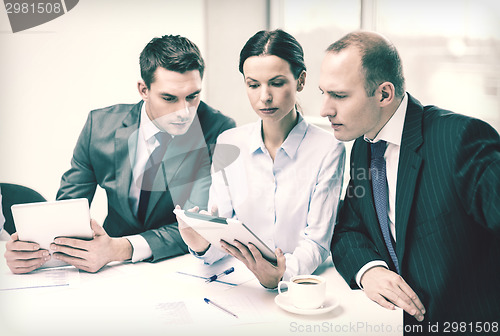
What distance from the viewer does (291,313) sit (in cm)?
125

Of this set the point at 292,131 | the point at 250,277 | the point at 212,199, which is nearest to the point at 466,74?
the point at 292,131

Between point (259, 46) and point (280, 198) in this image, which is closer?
point (259, 46)

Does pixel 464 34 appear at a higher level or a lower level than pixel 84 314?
higher

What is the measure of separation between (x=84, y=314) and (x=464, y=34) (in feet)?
6.82

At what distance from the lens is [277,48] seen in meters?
1.60

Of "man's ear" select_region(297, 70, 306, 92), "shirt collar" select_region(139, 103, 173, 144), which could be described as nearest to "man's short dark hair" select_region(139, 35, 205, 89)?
"shirt collar" select_region(139, 103, 173, 144)

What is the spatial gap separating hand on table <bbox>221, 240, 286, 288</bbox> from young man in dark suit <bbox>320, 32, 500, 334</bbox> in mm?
222

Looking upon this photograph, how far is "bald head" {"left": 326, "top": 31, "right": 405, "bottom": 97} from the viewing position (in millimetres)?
1466

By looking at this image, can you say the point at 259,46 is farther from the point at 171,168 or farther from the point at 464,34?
the point at 464,34

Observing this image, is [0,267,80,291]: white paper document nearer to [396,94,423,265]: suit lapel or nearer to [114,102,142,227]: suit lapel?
[114,102,142,227]: suit lapel

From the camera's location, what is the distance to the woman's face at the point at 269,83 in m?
1.60

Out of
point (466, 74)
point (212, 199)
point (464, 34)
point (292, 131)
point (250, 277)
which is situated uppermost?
point (464, 34)

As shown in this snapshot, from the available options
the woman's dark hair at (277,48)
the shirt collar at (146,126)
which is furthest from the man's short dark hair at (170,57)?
the woman's dark hair at (277,48)

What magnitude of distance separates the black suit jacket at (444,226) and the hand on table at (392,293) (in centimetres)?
4
